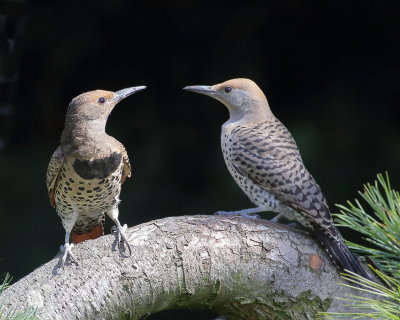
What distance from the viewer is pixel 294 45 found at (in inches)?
176

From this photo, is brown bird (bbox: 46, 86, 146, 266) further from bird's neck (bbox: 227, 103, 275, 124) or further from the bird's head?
bird's neck (bbox: 227, 103, 275, 124)

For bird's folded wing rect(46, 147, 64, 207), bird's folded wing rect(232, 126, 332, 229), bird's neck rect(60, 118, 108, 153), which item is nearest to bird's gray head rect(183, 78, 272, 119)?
bird's folded wing rect(232, 126, 332, 229)

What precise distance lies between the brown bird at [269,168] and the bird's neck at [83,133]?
45 cm

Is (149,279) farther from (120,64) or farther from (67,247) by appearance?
(120,64)

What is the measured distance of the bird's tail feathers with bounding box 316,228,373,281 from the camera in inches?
92.5

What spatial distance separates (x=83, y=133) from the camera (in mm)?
2555

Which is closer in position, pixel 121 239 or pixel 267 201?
pixel 121 239

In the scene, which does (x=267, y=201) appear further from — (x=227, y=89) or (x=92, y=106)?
(x=92, y=106)

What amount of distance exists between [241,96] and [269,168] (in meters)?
0.33

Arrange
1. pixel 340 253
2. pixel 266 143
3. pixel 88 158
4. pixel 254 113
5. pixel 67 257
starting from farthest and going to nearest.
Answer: pixel 254 113
pixel 266 143
pixel 88 158
pixel 340 253
pixel 67 257

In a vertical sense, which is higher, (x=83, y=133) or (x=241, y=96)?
(x=241, y=96)

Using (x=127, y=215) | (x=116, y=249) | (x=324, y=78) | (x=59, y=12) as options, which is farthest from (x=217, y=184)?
(x=116, y=249)

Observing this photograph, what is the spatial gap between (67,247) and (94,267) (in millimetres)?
164

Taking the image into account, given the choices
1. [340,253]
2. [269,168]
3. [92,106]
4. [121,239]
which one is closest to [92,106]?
[92,106]
